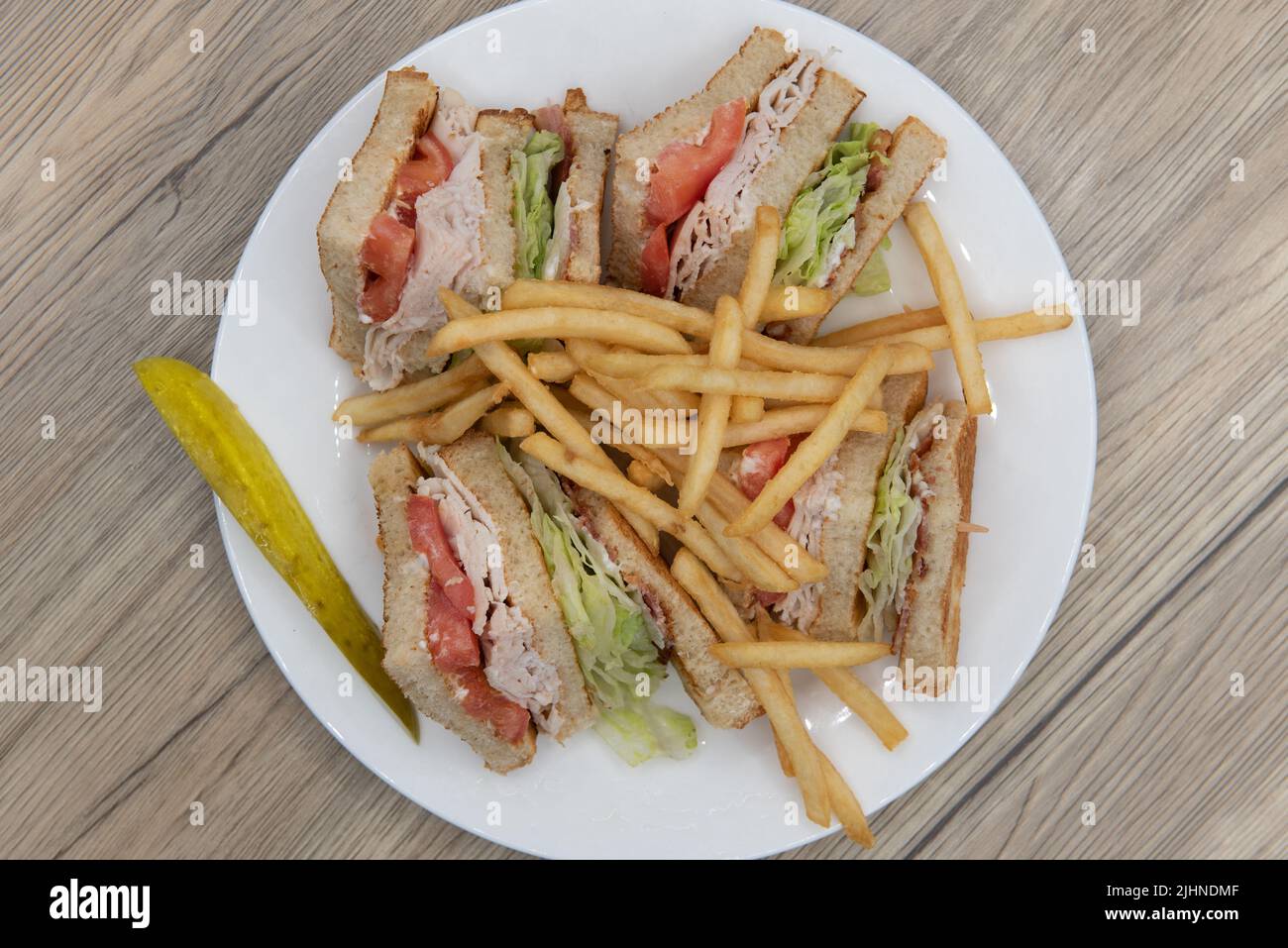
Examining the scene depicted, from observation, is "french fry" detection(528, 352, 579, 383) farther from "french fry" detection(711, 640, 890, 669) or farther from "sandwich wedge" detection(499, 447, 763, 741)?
"french fry" detection(711, 640, 890, 669)

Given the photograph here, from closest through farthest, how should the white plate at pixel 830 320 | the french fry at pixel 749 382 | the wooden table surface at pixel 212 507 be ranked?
the french fry at pixel 749 382 → the white plate at pixel 830 320 → the wooden table surface at pixel 212 507

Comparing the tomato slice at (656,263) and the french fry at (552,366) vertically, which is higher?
the tomato slice at (656,263)

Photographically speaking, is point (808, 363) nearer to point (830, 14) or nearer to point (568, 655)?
point (568, 655)

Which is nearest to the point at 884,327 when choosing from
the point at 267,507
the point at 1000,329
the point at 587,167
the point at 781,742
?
the point at 1000,329

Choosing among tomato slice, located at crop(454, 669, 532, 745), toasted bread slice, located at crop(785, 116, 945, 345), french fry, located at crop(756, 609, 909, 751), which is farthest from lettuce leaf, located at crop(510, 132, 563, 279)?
french fry, located at crop(756, 609, 909, 751)

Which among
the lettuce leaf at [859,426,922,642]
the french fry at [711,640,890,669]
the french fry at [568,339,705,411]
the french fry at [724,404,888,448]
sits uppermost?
the french fry at [568,339,705,411]

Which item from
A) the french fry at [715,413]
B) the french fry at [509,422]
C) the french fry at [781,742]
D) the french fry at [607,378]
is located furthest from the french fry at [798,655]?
the french fry at [509,422]

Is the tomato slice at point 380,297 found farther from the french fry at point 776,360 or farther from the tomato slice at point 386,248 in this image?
the french fry at point 776,360
